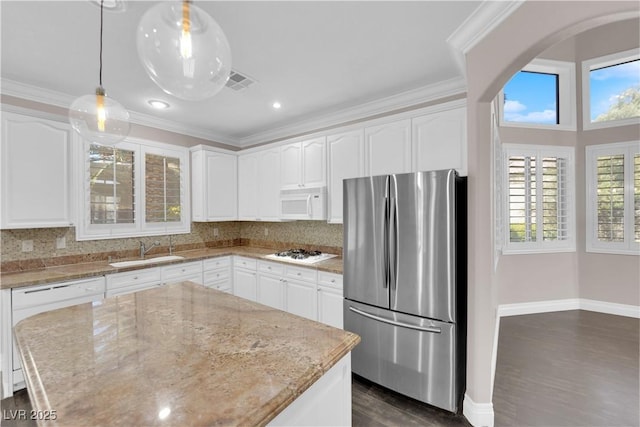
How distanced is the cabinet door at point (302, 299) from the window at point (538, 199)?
2.92 meters

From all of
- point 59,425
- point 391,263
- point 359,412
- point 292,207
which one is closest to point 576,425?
point 359,412

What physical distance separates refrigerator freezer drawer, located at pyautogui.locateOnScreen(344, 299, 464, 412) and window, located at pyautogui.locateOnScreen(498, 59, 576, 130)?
3.40 m

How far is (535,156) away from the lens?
405 cm

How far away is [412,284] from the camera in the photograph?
2.21 metres

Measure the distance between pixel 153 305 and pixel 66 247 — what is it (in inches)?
87.6

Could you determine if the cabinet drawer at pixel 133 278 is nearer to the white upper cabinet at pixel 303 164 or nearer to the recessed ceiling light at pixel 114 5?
the white upper cabinet at pixel 303 164

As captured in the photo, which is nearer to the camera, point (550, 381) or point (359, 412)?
point (359, 412)

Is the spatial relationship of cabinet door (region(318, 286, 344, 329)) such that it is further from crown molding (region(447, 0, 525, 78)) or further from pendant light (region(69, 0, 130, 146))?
crown molding (region(447, 0, 525, 78))

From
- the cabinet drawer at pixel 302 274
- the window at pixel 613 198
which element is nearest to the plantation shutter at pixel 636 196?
the window at pixel 613 198

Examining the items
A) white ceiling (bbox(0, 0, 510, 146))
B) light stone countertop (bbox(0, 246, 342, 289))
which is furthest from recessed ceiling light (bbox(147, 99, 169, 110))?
light stone countertop (bbox(0, 246, 342, 289))

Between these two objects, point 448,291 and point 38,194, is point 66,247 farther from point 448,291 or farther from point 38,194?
point 448,291

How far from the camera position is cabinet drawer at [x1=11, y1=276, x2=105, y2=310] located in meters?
2.37

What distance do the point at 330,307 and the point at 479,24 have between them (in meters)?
2.67

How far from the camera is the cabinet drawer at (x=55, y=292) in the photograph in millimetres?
2373
